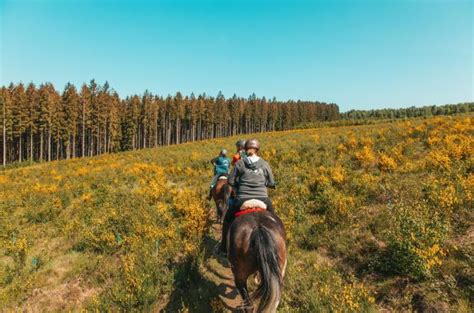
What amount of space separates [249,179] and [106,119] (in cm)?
7403

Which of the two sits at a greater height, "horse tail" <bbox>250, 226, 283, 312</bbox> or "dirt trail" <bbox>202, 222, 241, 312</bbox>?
"horse tail" <bbox>250, 226, 283, 312</bbox>

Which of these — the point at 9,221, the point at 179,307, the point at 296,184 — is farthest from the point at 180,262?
the point at 9,221

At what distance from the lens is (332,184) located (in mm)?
11125

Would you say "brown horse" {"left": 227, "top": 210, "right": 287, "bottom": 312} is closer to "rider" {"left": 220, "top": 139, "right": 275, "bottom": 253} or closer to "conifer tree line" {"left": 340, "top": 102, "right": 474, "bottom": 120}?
"rider" {"left": 220, "top": 139, "right": 275, "bottom": 253}

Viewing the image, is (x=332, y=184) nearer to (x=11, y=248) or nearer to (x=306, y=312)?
(x=306, y=312)

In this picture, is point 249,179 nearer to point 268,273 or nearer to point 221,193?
point 268,273

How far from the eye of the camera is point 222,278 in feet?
22.8

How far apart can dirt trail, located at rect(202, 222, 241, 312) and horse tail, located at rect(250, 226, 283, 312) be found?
1.84 m

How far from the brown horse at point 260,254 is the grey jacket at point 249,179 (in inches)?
29.9

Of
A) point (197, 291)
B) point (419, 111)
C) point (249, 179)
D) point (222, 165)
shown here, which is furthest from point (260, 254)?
point (419, 111)

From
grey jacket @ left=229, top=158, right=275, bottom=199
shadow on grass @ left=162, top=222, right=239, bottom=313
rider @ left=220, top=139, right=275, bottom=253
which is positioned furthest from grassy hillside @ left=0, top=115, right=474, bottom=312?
grey jacket @ left=229, top=158, right=275, bottom=199

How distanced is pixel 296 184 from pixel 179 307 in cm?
749

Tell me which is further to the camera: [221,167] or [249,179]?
[221,167]

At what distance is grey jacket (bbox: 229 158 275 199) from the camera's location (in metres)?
6.03
